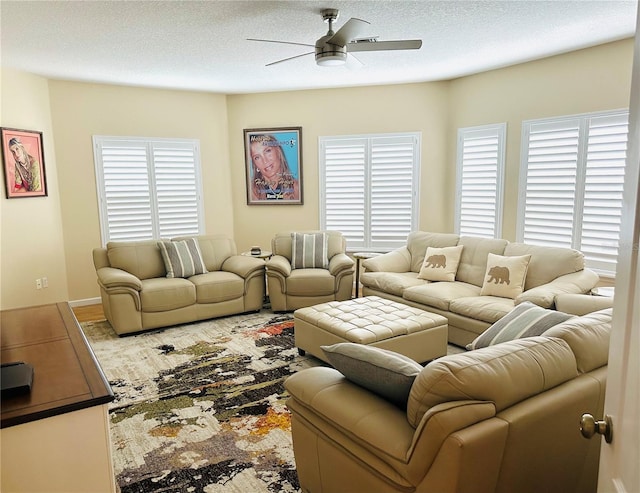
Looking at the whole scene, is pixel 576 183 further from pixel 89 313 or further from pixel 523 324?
pixel 89 313

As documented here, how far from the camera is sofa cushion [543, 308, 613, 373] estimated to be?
1.79 metres

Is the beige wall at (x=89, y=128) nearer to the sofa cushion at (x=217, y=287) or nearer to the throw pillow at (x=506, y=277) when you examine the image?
the sofa cushion at (x=217, y=287)

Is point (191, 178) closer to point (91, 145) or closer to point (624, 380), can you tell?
point (91, 145)


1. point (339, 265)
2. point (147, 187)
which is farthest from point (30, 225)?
point (339, 265)

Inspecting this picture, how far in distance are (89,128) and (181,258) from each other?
2101 mm

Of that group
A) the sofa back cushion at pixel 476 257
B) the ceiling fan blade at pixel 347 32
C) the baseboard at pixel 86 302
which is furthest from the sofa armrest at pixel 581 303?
the baseboard at pixel 86 302

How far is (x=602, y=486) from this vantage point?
1108 millimetres

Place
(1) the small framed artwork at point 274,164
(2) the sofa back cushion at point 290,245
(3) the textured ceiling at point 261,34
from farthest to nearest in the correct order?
(1) the small framed artwork at point 274,164 < (2) the sofa back cushion at point 290,245 < (3) the textured ceiling at point 261,34

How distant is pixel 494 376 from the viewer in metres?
1.50

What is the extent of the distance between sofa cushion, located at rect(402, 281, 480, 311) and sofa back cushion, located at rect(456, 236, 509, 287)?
0.11 metres

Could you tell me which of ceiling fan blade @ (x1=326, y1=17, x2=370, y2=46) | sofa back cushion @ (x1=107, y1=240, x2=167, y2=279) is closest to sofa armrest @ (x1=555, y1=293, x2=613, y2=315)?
ceiling fan blade @ (x1=326, y1=17, x2=370, y2=46)

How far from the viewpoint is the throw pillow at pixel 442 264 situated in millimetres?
4746

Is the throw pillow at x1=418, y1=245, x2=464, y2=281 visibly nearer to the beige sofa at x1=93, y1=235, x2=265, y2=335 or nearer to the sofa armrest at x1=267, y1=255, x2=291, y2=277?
the sofa armrest at x1=267, y1=255, x2=291, y2=277

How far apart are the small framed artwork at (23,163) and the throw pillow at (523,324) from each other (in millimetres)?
4951
